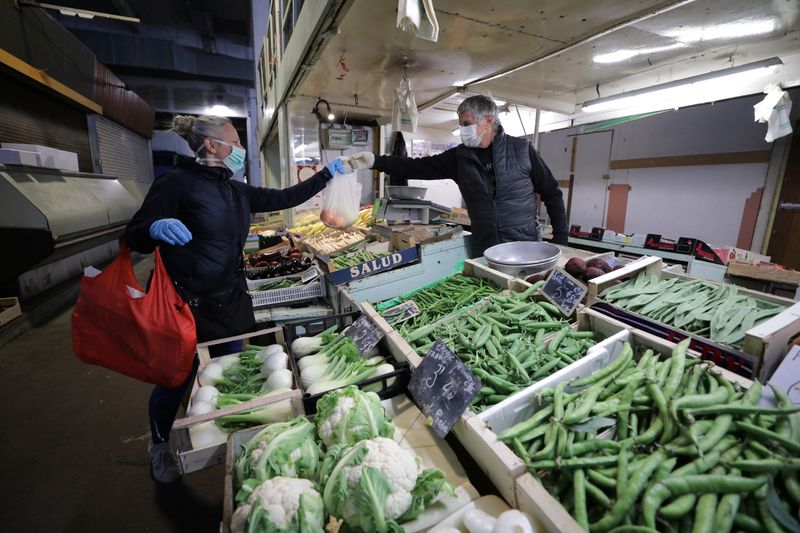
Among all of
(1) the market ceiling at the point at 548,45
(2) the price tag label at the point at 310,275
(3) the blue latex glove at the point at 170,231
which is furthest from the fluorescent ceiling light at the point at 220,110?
(3) the blue latex glove at the point at 170,231

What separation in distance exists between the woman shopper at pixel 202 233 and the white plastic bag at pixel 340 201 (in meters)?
0.98

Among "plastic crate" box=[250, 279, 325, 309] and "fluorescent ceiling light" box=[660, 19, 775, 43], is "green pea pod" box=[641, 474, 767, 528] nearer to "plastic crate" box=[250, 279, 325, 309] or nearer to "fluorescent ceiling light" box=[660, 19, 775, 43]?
"plastic crate" box=[250, 279, 325, 309]

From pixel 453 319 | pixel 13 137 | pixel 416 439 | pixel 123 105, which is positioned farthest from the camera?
pixel 123 105

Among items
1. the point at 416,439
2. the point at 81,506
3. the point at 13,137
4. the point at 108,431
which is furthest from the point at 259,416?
the point at 13,137

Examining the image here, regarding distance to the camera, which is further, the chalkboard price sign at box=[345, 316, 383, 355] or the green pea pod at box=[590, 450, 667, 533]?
the chalkboard price sign at box=[345, 316, 383, 355]

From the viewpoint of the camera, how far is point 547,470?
1.08 metres

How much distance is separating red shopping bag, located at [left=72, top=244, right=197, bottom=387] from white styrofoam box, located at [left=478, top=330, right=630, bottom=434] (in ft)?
5.92

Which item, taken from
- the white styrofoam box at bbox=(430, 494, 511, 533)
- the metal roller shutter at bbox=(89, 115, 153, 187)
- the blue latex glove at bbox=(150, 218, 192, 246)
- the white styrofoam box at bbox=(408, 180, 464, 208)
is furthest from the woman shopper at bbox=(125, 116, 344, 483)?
the metal roller shutter at bbox=(89, 115, 153, 187)

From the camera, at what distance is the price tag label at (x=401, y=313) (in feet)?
7.05

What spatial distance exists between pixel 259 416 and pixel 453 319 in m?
1.10

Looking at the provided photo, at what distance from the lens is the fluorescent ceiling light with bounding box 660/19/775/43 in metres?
3.32

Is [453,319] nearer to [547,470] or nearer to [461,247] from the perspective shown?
[547,470]

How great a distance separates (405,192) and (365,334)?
243 centimetres

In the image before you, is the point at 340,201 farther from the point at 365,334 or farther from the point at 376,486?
the point at 376,486
